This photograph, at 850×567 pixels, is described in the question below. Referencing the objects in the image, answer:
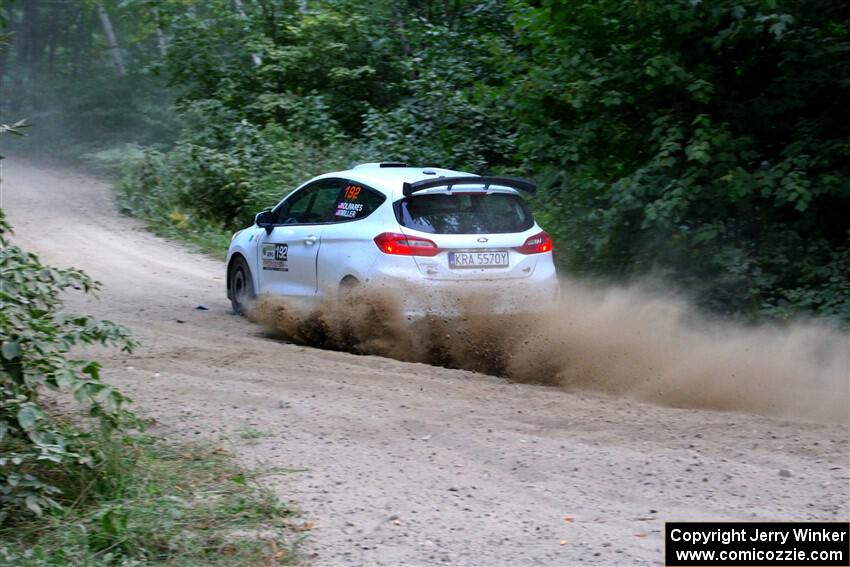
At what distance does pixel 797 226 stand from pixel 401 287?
4.67 m

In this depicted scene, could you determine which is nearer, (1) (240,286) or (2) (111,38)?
(1) (240,286)

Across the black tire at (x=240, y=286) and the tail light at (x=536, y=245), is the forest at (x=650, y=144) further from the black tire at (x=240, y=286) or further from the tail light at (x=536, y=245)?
the black tire at (x=240, y=286)

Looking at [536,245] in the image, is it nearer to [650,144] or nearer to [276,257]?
[650,144]

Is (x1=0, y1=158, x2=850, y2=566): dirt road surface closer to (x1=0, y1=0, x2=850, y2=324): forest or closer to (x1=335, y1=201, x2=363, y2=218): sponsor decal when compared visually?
(x1=335, y1=201, x2=363, y2=218): sponsor decal

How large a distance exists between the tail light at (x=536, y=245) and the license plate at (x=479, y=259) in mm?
200

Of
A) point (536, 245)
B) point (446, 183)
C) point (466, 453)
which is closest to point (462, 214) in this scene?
point (446, 183)

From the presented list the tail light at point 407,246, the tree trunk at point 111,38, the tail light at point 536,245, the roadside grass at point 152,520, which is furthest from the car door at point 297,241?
the tree trunk at point 111,38

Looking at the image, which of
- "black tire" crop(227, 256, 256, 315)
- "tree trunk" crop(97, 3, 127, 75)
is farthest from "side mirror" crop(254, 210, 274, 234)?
"tree trunk" crop(97, 3, 127, 75)

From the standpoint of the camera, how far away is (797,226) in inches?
419

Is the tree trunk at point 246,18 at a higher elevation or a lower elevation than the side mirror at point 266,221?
higher

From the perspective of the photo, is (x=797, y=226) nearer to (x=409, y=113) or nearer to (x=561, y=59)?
(x=561, y=59)

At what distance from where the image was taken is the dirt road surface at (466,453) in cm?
498

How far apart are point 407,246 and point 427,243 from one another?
0.60 ft

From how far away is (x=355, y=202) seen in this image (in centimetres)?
961
